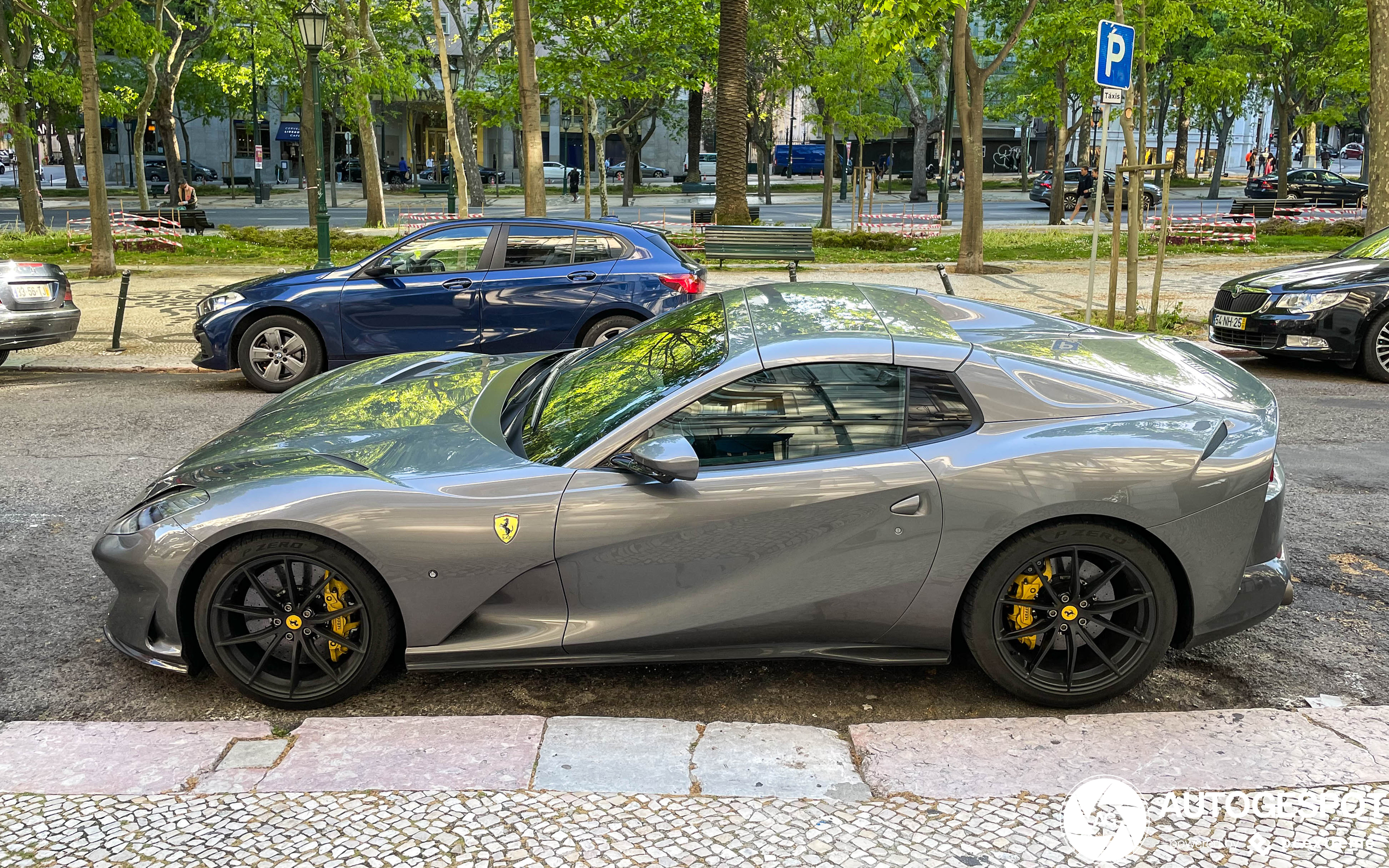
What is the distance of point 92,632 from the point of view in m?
4.80

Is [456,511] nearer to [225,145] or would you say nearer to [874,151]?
[225,145]

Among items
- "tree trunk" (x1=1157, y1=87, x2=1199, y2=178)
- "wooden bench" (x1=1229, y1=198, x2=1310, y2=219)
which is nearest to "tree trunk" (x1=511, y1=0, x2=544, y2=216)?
"wooden bench" (x1=1229, y1=198, x2=1310, y2=219)

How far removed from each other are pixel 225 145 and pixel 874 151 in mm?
38194

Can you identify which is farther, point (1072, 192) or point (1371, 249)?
point (1072, 192)

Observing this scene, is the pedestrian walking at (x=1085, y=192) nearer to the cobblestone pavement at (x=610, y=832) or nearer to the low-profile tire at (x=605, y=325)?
the low-profile tire at (x=605, y=325)

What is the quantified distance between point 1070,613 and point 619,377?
1851 millimetres

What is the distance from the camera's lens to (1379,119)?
14828 millimetres

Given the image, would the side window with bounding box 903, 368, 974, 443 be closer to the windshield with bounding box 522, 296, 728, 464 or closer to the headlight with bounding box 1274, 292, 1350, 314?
the windshield with bounding box 522, 296, 728, 464

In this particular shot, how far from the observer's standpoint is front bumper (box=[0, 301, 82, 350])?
10.2 metres

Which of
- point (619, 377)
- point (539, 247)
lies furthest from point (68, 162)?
point (619, 377)

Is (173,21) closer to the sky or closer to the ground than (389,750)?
closer to the sky

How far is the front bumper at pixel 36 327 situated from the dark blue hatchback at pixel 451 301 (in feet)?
5.08

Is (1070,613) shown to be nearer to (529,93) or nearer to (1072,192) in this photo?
(529,93)

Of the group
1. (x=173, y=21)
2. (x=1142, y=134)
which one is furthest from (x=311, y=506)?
(x=173, y=21)
